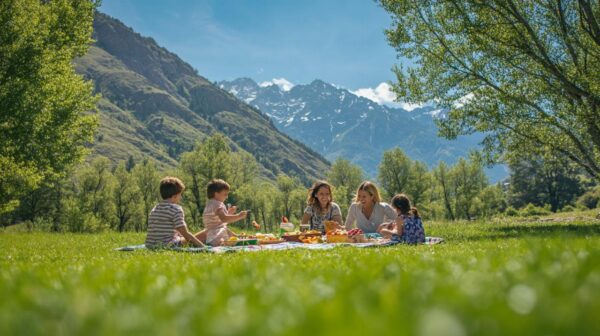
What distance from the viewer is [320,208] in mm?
17219

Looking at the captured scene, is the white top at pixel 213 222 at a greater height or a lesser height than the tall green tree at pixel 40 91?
lesser

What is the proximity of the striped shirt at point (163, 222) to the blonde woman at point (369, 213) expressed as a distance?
6.73 m

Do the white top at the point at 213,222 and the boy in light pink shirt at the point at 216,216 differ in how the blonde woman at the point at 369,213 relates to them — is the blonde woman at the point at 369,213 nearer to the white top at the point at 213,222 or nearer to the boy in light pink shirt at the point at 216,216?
the boy in light pink shirt at the point at 216,216

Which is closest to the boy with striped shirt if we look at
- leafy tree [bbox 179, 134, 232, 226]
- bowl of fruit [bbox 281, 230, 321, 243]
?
bowl of fruit [bbox 281, 230, 321, 243]

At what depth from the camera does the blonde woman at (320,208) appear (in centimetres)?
1638

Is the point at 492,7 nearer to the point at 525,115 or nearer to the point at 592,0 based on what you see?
the point at 525,115

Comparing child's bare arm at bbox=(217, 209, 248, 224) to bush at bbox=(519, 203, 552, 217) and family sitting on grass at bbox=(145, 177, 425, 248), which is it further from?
bush at bbox=(519, 203, 552, 217)

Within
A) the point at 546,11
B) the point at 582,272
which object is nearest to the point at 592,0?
the point at 546,11

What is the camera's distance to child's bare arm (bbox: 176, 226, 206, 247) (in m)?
12.2

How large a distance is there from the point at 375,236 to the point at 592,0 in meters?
15.9

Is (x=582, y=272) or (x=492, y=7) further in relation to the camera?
(x=492, y=7)

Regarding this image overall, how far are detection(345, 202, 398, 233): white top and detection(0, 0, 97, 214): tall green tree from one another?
578 inches

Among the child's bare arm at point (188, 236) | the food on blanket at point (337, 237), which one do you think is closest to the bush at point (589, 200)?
the food on blanket at point (337, 237)

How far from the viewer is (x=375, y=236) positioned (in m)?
15.8
